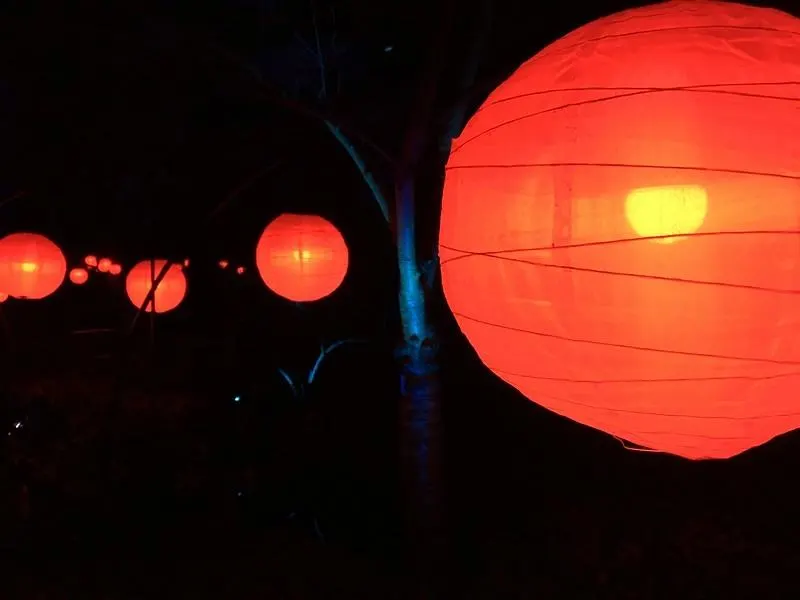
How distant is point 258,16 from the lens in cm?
471

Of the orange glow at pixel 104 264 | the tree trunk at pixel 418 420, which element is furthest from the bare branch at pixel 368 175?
the orange glow at pixel 104 264

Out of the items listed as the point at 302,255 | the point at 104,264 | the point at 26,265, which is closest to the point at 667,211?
the point at 302,255

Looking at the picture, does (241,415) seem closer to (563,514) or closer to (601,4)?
(563,514)

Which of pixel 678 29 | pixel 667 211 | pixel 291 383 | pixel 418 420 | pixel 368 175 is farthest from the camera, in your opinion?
pixel 291 383

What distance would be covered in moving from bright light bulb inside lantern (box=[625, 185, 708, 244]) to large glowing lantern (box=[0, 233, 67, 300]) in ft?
20.2

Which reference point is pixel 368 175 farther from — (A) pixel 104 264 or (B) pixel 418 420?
(A) pixel 104 264

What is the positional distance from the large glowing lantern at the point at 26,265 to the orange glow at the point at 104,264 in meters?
6.61

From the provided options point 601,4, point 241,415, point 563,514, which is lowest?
point 563,514

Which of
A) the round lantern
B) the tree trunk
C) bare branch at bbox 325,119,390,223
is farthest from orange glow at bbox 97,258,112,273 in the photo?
the tree trunk

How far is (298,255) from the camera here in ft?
13.4

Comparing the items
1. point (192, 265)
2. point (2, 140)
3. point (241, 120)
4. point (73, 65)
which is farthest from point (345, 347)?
point (192, 265)

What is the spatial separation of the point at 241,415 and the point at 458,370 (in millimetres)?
1990

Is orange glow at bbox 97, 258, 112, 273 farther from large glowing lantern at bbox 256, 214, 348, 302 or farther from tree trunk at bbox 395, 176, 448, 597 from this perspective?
tree trunk at bbox 395, 176, 448, 597

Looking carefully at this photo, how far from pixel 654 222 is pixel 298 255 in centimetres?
315
